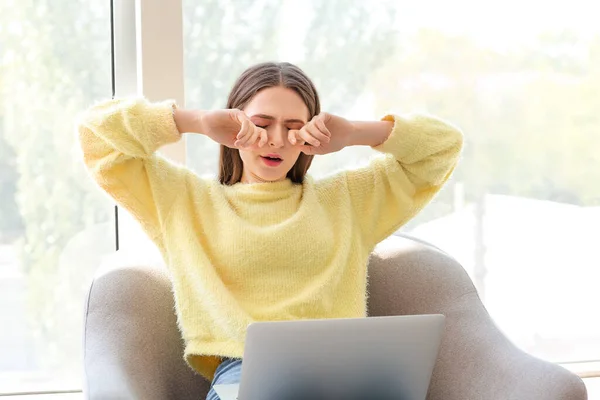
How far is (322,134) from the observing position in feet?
5.48

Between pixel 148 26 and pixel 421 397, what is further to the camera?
pixel 148 26

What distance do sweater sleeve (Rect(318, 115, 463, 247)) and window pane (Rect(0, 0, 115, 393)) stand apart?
79 centimetres

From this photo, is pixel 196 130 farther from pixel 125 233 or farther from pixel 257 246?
pixel 125 233

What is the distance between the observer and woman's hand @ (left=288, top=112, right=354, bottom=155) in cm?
167

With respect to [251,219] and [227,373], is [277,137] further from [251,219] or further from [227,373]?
[227,373]

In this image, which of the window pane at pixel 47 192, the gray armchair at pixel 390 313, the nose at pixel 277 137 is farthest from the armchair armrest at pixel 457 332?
the window pane at pixel 47 192

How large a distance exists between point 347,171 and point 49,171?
2.73ft

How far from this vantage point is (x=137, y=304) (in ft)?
5.49

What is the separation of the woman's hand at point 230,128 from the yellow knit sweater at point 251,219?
0.07 metres

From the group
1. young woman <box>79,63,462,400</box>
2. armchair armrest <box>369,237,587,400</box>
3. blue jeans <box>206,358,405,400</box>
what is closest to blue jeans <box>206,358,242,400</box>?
young woman <box>79,63,462,400</box>

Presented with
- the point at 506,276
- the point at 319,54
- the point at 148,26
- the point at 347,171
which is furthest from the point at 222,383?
the point at 506,276

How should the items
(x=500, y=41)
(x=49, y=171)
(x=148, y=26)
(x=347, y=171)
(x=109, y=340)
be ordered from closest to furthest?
1. (x=109, y=340)
2. (x=347, y=171)
3. (x=148, y=26)
4. (x=49, y=171)
5. (x=500, y=41)

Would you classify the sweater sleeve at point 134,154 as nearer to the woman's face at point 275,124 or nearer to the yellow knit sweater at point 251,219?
the yellow knit sweater at point 251,219

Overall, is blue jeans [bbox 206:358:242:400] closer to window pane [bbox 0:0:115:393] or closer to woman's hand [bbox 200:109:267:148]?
woman's hand [bbox 200:109:267:148]
